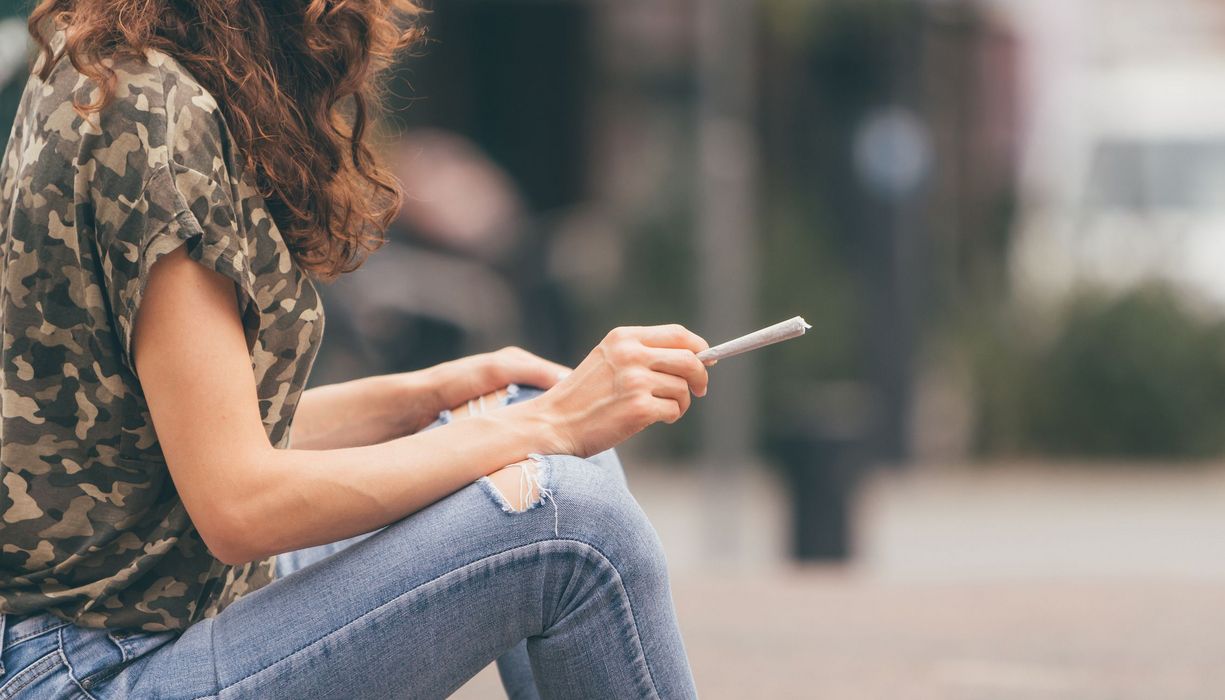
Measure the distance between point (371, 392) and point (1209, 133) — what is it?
10.7 m

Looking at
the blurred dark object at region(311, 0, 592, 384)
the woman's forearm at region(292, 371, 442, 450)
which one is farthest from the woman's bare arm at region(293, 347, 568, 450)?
the blurred dark object at region(311, 0, 592, 384)

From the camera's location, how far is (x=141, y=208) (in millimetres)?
1662

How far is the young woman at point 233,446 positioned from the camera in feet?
5.54

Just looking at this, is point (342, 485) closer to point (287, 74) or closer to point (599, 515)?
point (599, 515)

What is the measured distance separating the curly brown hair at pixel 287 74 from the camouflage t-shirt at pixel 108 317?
0.03 meters

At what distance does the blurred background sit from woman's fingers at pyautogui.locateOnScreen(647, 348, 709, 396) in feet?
6.87

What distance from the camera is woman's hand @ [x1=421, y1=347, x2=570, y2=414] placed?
2.25 meters

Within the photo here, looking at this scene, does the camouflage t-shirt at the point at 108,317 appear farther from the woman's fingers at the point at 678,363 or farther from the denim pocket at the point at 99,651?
the woman's fingers at the point at 678,363

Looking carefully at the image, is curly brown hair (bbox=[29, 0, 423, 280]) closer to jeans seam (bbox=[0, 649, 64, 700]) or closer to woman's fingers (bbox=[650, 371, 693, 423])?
woman's fingers (bbox=[650, 371, 693, 423])

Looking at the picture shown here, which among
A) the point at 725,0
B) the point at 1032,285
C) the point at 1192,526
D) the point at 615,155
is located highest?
the point at 725,0

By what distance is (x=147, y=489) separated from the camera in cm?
179

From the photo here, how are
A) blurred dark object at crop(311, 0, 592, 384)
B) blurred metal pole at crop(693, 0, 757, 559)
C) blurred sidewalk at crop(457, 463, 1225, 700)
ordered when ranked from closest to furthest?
blurred sidewalk at crop(457, 463, 1225, 700) < blurred metal pole at crop(693, 0, 757, 559) < blurred dark object at crop(311, 0, 592, 384)

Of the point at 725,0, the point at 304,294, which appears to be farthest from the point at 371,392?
the point at 725,0

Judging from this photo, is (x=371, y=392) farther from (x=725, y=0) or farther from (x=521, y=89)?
(x=521, y=89)
